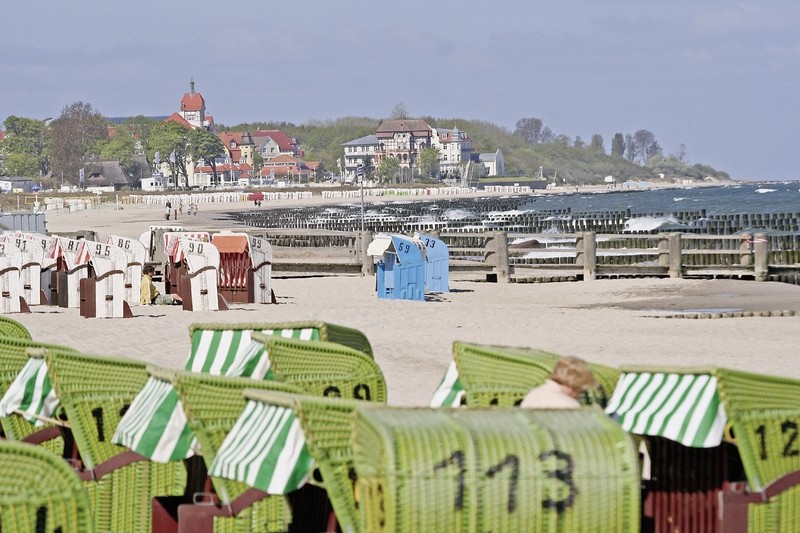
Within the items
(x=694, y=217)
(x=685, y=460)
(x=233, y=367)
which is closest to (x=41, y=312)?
(x=233, y=367)

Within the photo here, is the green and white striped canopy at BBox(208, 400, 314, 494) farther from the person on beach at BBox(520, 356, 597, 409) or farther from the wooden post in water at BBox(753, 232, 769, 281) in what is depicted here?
the wooden post in water at BBox(753, 232, 769, 281)

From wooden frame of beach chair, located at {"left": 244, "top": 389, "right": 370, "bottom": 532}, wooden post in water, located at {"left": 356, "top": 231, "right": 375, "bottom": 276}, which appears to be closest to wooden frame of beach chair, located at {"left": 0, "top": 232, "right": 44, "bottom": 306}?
wooden post in water, located at {"left": 356, "top": 231, "right": 375, "bottom": 276}

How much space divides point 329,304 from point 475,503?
17.0 m

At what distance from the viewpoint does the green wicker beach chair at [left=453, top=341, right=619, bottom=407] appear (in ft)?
23.5

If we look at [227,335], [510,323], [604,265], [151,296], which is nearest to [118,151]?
[604,265]

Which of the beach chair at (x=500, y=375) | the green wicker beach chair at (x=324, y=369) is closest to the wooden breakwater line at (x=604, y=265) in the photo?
the green wicker beach chair at (x=324, y=369)

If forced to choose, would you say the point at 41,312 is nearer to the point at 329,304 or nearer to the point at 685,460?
the point at 329,304

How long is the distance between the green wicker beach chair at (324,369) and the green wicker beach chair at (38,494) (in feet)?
8.57

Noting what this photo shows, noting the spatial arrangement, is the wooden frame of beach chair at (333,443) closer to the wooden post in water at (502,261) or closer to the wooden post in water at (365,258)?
the wooden post in water at (502,261)

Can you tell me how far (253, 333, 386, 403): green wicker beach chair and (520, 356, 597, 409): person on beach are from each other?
1.54 m

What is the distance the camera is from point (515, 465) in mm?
4922

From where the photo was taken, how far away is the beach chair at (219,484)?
243 inches

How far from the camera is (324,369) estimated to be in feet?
24.9

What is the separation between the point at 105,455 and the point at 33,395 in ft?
2.42
